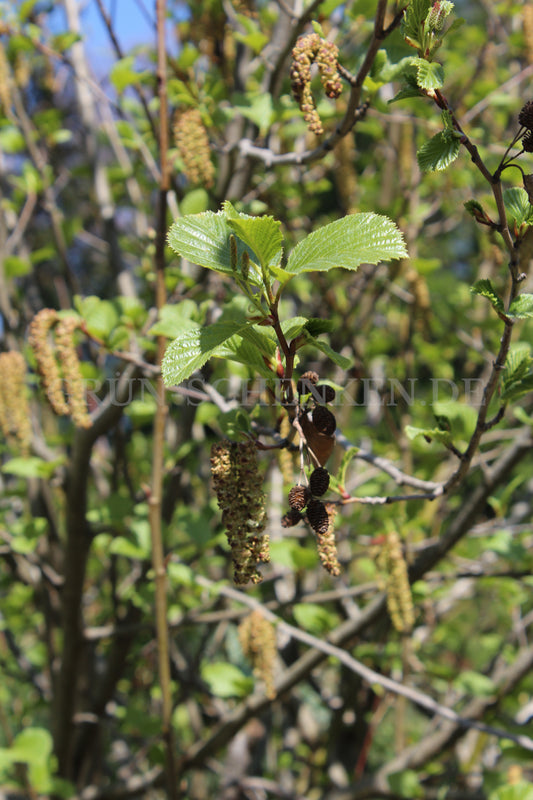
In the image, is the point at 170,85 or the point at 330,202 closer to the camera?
the point at 170,85

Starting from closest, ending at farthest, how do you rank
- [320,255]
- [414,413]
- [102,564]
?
[320,255] < [414,413] < [102,564]

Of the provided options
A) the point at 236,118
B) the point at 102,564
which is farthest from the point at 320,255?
the point at 102,564

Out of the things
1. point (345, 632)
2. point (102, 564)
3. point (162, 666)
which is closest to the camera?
point (162, 666)

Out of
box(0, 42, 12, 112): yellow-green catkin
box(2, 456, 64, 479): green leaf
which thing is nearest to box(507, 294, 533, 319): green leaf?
box(2, 456, 64, 479): green leaf

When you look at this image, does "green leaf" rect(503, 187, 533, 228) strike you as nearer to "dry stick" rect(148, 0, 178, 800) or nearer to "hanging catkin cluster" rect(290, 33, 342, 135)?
"hanging catkin cluster" rect(290, 33, 342, 135)

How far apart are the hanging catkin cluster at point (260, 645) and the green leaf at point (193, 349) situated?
98 centimetres

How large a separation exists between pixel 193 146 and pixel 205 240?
0.85 metres

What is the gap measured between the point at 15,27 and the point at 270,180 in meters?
0.88

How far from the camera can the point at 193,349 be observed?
0.68m

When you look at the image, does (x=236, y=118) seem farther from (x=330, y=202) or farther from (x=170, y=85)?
(x=330, y=202)

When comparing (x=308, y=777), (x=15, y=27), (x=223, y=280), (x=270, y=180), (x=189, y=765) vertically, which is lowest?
(x=308, y=777)

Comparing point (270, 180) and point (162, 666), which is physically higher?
point (270, 180)

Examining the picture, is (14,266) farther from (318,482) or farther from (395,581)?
(318,482)

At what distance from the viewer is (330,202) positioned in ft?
16.7
